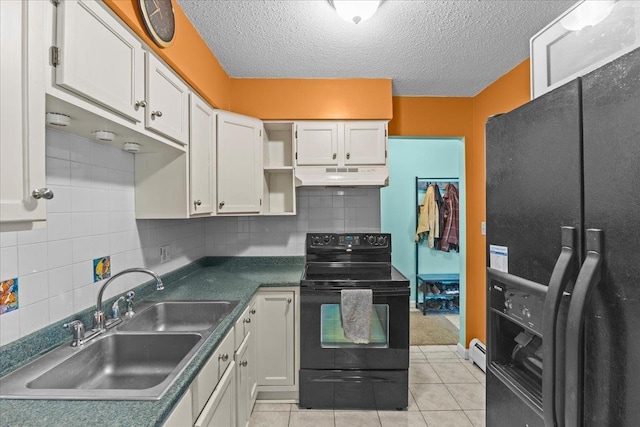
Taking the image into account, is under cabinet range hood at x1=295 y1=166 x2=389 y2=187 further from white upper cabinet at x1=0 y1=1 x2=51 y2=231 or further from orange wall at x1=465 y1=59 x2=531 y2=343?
white upper cabinet at x1=0 y1=1 x2=51 y2=231

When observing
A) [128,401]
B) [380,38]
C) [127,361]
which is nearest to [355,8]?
[380,38]

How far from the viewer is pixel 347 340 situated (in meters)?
2.27

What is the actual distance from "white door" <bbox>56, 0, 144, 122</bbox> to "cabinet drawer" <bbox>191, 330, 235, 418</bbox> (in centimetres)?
102

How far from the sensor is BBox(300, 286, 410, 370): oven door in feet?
7.31

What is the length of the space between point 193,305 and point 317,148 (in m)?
1.53

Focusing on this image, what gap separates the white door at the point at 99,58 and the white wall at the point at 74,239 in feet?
1.19

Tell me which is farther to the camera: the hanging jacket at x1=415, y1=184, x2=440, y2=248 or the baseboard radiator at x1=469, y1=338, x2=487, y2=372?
the hanging jacket at x1=415, y1=184, x2=440, y2=248

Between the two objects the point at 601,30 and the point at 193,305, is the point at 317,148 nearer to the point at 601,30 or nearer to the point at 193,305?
the point at 193,305

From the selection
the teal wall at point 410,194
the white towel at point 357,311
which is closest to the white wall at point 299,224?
the white towel at point 357,311

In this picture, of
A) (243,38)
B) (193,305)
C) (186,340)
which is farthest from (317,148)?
(186,340)

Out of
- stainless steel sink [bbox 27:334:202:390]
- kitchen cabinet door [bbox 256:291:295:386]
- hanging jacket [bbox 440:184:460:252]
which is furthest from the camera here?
hanging jacket [bbox 440:184:460:252]

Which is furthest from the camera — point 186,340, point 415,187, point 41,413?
point 415,187

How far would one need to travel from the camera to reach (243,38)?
2.11 meters

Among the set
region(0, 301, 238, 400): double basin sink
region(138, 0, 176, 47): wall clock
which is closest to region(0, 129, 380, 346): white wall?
region(0, 301, 238, 400): double basin sink
